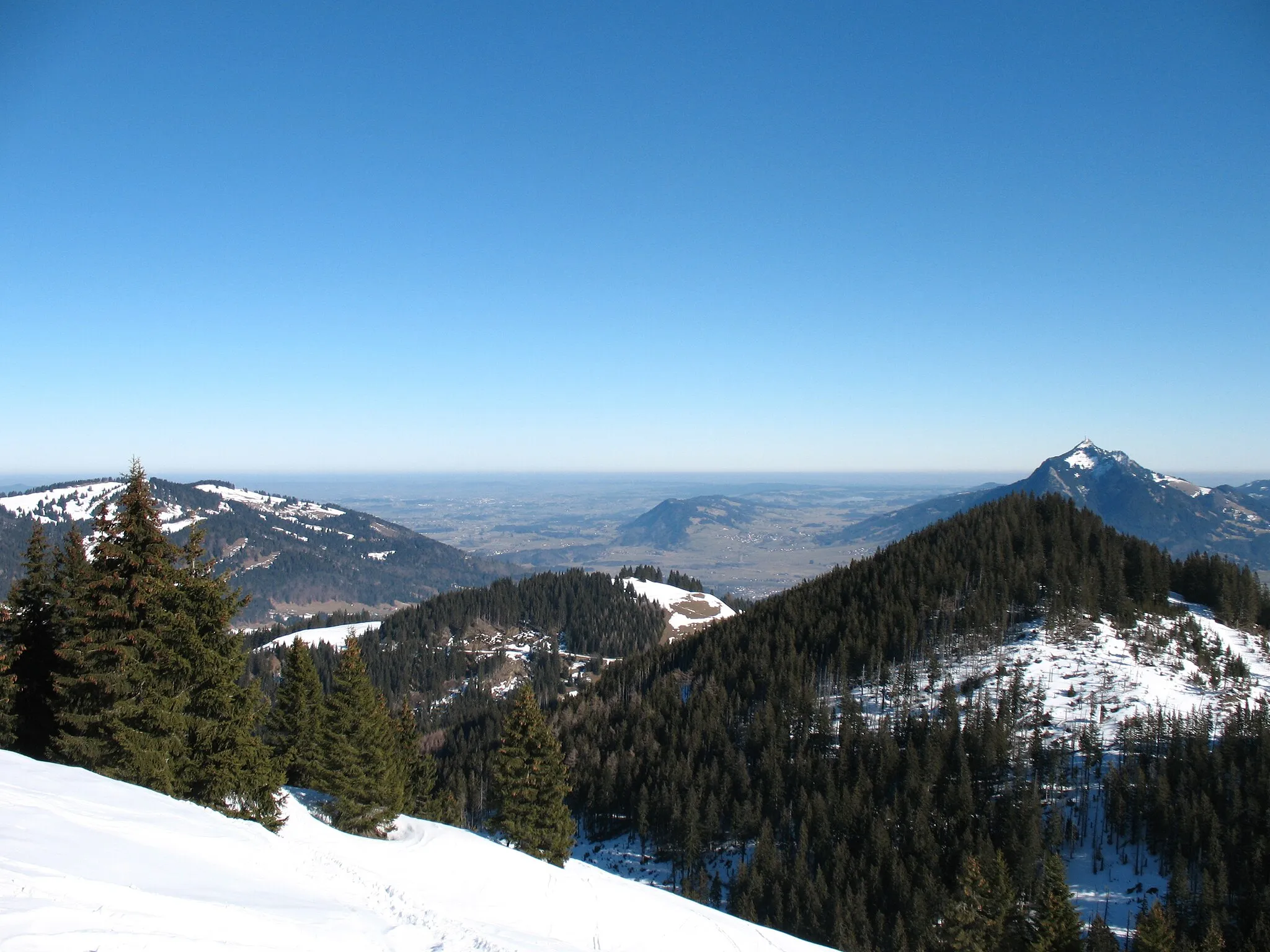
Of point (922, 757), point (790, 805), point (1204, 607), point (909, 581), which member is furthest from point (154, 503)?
point (1204, 607)

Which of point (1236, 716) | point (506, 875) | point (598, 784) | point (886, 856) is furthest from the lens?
point (598, 784)

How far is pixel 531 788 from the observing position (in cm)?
4247

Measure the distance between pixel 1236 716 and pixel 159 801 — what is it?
4416 inches

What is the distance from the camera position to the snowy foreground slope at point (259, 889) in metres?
11.0

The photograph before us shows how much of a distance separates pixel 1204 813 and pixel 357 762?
8551 centimetres

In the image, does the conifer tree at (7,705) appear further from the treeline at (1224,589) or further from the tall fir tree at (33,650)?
the treeline at (1224,589)

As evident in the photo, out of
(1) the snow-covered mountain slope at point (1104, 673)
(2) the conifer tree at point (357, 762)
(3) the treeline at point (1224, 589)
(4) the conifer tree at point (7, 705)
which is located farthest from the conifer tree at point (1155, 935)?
(3) the treeline at point (1224, 589)

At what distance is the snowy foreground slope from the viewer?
1100cm

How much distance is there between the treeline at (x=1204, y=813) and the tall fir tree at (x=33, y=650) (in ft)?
257

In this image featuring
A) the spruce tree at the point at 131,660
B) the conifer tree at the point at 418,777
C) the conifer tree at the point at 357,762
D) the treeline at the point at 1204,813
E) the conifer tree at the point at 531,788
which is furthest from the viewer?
the treeline at the point at 1204,813

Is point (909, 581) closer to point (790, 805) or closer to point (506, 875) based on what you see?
point (790, 805)

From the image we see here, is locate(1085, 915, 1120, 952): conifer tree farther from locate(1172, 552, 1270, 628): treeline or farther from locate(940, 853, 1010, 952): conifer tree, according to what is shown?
locate(1172, 552, 1270, 628): treeline

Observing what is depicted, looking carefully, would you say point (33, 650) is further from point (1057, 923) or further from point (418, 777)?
point (1057, 923)

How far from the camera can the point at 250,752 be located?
78.2 ft
